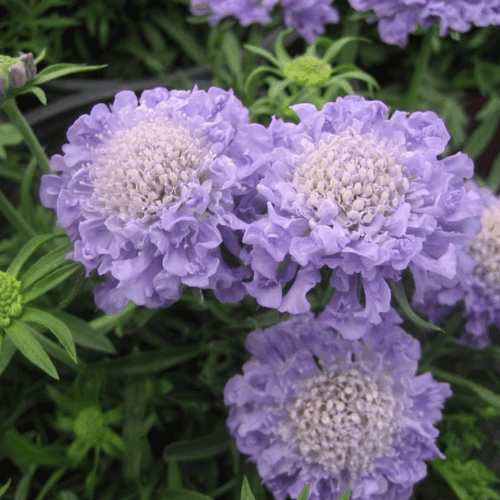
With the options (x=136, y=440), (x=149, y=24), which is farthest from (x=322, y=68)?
(x=149, y=24)

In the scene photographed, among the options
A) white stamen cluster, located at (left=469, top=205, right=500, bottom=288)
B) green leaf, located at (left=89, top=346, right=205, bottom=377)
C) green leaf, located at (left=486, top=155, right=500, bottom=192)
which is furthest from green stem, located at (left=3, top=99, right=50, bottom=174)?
green leaf, located at (left=486, top=155, right=500, bottom=192)

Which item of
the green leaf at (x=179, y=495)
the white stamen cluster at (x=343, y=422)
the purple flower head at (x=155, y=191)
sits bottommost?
the green leaf at (x=179, y=495)

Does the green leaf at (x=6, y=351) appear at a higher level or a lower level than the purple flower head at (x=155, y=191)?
lower

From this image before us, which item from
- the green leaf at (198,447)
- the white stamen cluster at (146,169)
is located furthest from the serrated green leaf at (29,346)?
the green leaf at (198,447)

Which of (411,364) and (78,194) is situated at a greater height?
(78,194)

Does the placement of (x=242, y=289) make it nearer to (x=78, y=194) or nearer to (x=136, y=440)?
(x=78, y=194)

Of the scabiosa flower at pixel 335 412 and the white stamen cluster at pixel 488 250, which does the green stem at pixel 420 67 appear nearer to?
the white stamen cluster at pixel 488 250

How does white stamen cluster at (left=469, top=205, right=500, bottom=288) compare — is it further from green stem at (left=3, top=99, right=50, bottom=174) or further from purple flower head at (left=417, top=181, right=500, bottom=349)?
green stem at (left=3, top=99, right=50, bottom=174)
